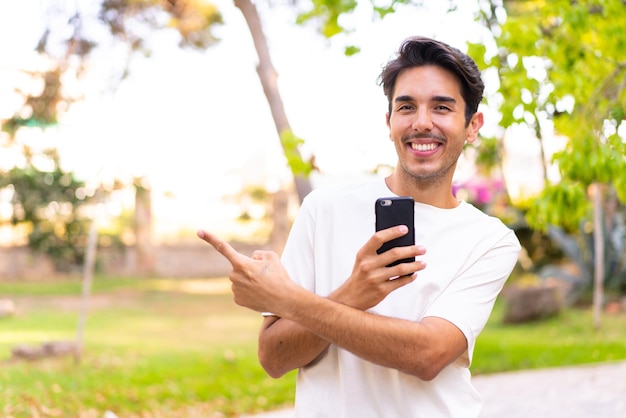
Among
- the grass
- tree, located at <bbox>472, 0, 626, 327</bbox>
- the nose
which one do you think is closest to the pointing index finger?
the nose

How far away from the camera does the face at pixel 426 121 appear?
1.69 m

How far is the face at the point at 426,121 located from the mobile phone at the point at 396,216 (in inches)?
9.4

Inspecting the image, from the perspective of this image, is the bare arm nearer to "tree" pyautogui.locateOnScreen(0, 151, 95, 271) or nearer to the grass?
the grass

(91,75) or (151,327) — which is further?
(91,75)

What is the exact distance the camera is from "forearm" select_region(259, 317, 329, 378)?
1.56 metres

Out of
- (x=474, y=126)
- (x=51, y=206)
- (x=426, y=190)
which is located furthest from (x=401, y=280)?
(x=51, y=206)

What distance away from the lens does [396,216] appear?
1475 millimetres

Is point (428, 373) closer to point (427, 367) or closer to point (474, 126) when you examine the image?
point (427, 367)

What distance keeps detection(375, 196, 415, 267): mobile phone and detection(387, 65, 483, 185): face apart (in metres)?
0.24

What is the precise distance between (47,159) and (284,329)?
1515 cm

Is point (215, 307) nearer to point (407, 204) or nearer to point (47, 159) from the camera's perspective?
point (47, 159)

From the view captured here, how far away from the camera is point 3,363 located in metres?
7.78

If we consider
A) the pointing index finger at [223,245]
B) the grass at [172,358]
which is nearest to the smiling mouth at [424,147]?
the pointing index finger at [223,245]

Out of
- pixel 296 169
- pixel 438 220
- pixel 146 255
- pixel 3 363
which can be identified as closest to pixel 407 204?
pixel 438 220
